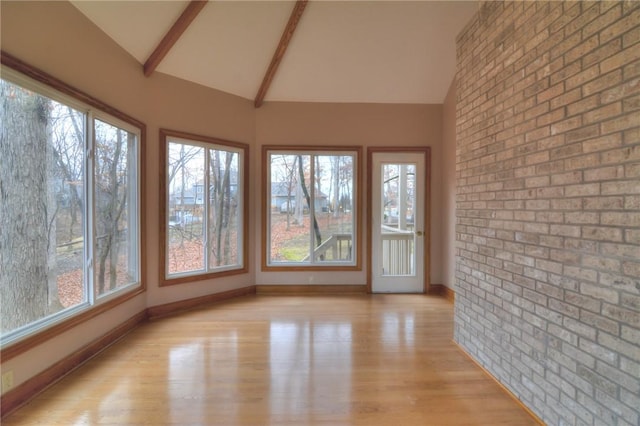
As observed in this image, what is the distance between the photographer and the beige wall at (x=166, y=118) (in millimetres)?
2158

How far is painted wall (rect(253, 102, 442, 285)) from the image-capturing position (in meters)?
4.46

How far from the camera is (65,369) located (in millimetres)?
2316

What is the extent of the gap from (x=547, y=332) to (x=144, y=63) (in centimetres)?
425

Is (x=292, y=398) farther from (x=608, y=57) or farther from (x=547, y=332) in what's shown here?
(x=608, y=57)

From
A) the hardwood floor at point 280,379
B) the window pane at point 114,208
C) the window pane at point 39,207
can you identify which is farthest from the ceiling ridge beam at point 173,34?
the hardwood floor at point 280,379

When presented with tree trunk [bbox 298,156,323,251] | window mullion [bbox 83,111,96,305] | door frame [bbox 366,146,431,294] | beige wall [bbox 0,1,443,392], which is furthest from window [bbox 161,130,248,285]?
door frame [bbox 366,146,431,294]

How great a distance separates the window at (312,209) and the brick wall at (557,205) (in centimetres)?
215

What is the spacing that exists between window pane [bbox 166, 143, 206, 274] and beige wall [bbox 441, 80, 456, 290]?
3368 mm

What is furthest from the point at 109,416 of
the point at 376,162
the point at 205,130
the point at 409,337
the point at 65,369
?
the point at 376,162

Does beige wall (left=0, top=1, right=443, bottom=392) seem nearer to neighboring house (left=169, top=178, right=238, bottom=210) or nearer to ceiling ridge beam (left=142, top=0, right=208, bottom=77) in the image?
ceiling ridge beam (left=142, top=0, right=208, bottom=77)

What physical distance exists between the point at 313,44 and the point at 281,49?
1.29 feet

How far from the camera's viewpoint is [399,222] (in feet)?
15.0

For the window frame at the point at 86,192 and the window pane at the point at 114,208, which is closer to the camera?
the window frame at the point at 86,192

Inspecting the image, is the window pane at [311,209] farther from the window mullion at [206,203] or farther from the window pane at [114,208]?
the window pane at [114,208]
